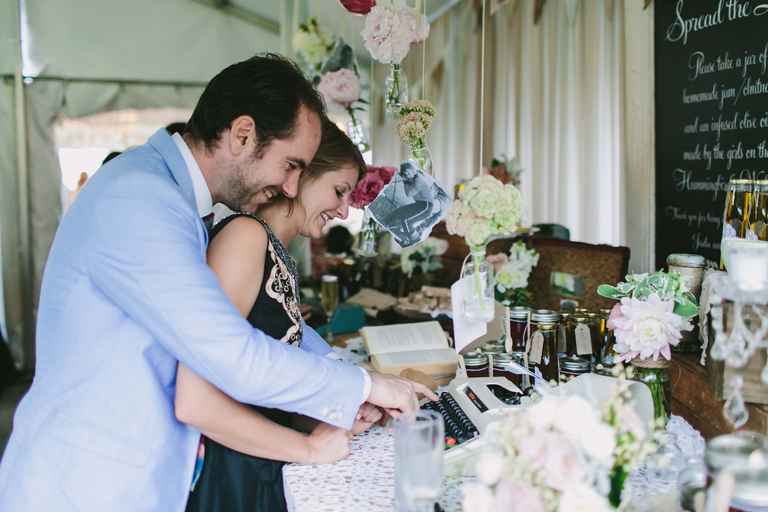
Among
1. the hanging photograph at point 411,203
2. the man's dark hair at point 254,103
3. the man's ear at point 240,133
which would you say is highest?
the man's dark hair at point 254,103

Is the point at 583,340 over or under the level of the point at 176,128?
under

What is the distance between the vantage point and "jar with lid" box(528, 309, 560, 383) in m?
1.70

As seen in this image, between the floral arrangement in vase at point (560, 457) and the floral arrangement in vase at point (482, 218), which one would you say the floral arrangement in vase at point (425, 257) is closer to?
the floral arrangement in vase at point (482, 218)

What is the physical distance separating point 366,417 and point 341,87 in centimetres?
164

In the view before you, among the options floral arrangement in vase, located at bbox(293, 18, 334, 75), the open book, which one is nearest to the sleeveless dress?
the open book

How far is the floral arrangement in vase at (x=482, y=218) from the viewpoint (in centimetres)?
149

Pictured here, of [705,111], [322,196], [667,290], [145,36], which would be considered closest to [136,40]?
[145,36]

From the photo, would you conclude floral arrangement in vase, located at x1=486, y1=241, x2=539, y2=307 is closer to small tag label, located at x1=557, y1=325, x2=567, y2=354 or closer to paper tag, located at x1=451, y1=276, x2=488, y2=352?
small tag label, located at x1=557, y1=325, x2=567, y2=354

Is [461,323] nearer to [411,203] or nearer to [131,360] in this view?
[411,203]


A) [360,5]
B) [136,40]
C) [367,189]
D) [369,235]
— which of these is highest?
[136,40]

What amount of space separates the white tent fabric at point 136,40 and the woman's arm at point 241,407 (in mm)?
4836

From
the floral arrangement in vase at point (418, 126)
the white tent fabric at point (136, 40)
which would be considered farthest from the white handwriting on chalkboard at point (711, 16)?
the white tent fabric at point (136, 40)

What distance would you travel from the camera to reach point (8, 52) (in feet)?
16.8

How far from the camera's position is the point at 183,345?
3.82 ft
